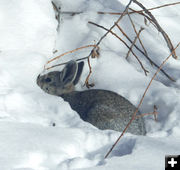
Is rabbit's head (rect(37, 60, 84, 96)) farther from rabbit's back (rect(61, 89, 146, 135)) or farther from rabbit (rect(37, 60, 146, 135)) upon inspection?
rabbit's back (rect(61, 89, 146, 135))

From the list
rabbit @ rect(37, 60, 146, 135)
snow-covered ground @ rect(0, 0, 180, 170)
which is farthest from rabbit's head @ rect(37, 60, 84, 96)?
snow-covered ground @ rect(0, 0, 180, 170)

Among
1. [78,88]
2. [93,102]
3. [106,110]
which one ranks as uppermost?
[78,88]

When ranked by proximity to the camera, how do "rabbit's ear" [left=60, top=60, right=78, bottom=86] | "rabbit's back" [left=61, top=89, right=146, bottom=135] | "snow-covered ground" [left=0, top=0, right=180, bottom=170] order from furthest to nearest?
"rabbit's ear" [left=60, top=60, right=78, bottom=86] → "rabbit's back" [left=61, top=89, right=146, bottom=135] → "snow-covered ground" [left=0, top=0, right=180, bottom=170]

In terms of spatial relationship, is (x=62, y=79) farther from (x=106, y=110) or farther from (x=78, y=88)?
(x=106, y=110)

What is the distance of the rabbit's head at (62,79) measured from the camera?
3736 mm

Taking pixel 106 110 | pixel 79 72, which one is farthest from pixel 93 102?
pixel 79 72

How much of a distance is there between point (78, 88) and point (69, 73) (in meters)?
0.34

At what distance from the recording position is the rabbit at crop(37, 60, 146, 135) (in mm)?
3412

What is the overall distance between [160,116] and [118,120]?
394mm

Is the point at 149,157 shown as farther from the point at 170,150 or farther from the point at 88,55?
the point at 88,55

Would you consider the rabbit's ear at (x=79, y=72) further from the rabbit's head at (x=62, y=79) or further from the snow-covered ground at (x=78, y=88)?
the snow-covered ground at (x=78, y=88)

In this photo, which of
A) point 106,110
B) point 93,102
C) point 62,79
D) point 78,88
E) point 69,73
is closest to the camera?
point 106,110

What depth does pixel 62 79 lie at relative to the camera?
3871mm

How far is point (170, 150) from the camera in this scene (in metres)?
2.46
